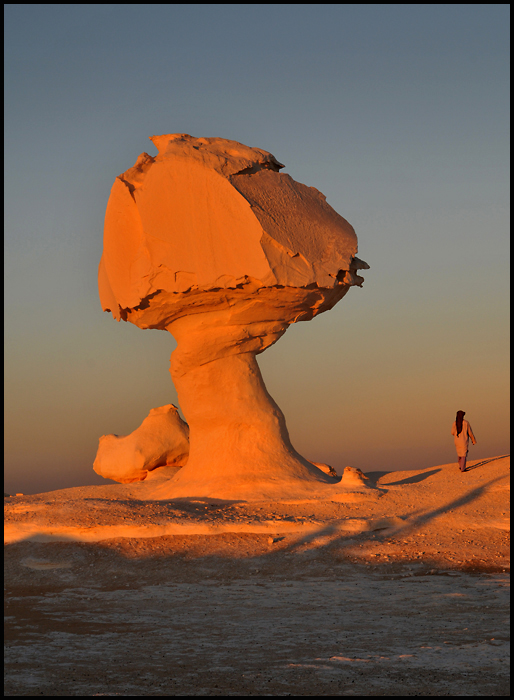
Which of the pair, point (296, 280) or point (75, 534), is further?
point (296, 280)

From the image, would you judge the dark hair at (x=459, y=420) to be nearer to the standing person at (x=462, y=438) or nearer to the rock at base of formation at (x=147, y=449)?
the standing person at (x=462, y=438)

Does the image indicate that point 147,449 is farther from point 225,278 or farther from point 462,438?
point 462,438

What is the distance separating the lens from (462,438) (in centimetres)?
1348

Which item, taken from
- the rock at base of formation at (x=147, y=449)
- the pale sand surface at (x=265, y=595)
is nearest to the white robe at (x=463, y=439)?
the pale sand surface at (x=265, y=595)

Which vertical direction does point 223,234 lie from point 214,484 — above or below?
above

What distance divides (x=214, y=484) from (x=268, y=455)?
1.11 metres

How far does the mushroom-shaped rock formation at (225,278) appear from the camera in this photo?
11586 millimetres

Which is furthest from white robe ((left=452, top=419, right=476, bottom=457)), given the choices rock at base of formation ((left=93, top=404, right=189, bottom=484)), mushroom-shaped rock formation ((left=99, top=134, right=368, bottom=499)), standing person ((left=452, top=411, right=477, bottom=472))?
rock at base of formation ((left=93, top=404, right=189, bottom=484))

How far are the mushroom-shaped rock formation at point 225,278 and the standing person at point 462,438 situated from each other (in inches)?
111

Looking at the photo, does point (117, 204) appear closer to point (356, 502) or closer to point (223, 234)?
point (223, 234)

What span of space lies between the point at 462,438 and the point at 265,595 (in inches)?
296

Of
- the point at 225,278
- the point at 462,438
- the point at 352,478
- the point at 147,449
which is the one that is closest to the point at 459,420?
the point at 462,438

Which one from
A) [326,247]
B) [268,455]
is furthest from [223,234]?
[268,455]

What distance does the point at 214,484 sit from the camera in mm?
12062
